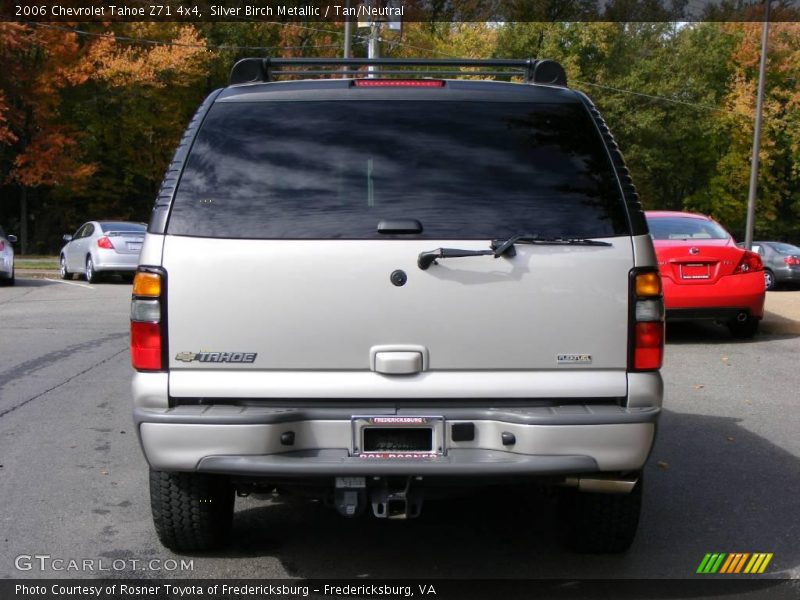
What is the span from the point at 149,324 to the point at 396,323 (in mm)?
962

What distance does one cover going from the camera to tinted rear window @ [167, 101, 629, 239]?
13.2ft

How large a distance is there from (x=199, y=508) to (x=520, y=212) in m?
1.84

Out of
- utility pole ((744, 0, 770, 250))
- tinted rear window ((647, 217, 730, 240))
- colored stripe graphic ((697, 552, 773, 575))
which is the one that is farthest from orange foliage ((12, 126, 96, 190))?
colored stripe graphic ((697, 552, 773, 575))

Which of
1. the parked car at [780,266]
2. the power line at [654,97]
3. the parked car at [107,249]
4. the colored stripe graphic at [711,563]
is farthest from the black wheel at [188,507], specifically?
the power line at [654,97]

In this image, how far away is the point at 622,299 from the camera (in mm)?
4020

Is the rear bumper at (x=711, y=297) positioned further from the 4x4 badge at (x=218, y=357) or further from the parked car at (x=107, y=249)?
the parked car at (x=107, y=249)

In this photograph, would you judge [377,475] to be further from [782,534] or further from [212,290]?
[782,534]

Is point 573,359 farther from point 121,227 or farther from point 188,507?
point 121,227

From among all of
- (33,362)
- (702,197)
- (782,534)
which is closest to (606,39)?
(702,197)

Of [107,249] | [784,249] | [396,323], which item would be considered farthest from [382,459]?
[784,249]

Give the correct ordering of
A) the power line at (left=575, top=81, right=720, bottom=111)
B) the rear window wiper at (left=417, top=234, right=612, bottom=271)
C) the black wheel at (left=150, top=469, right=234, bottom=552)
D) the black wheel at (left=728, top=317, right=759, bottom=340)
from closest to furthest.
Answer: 1. the rear window wiper at (left=417, top=234, right=612, bottom=271)
2. the black wheel at (left=150, top=469, right=234, bottom=552)
3. the black wheel at (left=728, top=317, right=759, bottom=340)
4. the power line at (left=575, top=81, right=720, bottom=111)

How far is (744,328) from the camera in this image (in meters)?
13.0

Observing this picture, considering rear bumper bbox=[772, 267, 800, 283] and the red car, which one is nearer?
the red car

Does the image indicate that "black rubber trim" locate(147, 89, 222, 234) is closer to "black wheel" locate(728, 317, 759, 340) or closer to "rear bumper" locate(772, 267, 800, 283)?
"black wheel" locate(728, 317, 759, 340)
